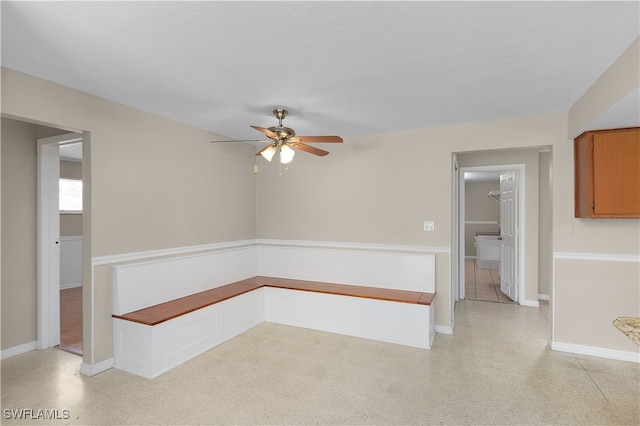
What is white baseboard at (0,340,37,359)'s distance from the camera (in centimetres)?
309

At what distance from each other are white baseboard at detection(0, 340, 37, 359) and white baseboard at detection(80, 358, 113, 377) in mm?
873

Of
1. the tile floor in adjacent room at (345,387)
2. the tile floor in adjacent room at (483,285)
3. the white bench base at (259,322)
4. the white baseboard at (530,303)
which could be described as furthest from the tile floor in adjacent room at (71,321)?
the white baseboard at (530,303)

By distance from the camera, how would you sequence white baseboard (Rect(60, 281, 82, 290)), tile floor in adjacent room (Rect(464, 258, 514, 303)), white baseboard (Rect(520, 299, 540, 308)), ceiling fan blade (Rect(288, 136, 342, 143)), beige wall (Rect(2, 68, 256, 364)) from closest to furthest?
beige wall (Rect(2, 68, 256, 364)) < ceiling fan blade (Rect(288, 136, 342, 143)) < white baseboard (Rect(520, 299, 540, 308)) < tile floor in adjacent room (Rect(464, 258, 514, 303)) < white baseboard (Rect(60, 281, 82, 290))

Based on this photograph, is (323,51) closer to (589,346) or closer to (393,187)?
(393,187)

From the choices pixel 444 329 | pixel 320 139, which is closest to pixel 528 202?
pixel 444 329

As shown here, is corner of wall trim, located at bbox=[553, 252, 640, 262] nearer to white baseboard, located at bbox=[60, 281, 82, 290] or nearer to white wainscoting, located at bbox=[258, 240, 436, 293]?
white wainscoting, located at bbox=[258, 240, 436, 293]

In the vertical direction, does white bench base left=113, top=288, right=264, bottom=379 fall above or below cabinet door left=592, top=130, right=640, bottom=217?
below

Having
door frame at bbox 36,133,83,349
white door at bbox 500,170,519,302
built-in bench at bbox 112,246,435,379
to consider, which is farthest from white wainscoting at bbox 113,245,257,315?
white door at bbox 500,170,519,302

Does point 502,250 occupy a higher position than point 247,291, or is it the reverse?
point 502,250

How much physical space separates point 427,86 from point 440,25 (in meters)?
0.89

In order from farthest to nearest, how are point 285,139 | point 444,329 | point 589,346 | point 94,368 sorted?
point 444,329
point 589,346
point 285,139
point 94,368

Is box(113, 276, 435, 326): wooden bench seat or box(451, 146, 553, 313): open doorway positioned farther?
box(451, 146, 553, 313): open doorway

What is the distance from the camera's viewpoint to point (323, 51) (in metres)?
2.07

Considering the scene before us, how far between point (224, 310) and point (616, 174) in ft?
12.8
